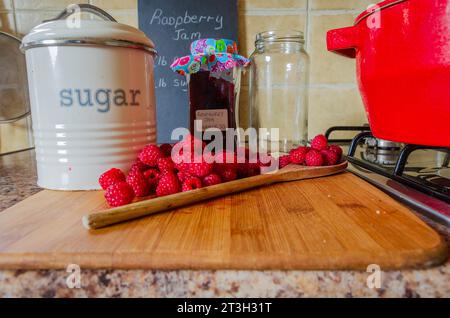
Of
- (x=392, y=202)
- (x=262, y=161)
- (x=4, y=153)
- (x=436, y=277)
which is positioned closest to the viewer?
(x=436, y=277)

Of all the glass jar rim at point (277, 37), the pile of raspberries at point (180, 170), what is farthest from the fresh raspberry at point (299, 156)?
the glass jar rim at point (277, 37)

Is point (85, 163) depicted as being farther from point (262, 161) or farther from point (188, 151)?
point (262, 161)

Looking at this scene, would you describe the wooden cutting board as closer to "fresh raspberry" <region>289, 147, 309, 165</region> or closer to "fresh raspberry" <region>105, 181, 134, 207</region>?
"fresh raspberry" <region>105, 181, 134, 207</region>

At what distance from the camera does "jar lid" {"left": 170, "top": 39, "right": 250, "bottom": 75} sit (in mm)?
564

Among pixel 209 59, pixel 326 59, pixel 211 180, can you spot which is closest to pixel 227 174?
pixel 211 180

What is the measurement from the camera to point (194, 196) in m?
0.37

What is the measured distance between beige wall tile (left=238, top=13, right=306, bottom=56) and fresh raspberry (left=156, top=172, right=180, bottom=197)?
1.93 ft

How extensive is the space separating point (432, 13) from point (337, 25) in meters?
0.54

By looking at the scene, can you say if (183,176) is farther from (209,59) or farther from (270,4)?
(270,4)

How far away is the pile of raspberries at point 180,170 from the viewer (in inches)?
15.3

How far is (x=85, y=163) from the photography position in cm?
43

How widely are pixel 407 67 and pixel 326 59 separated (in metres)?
0.52
